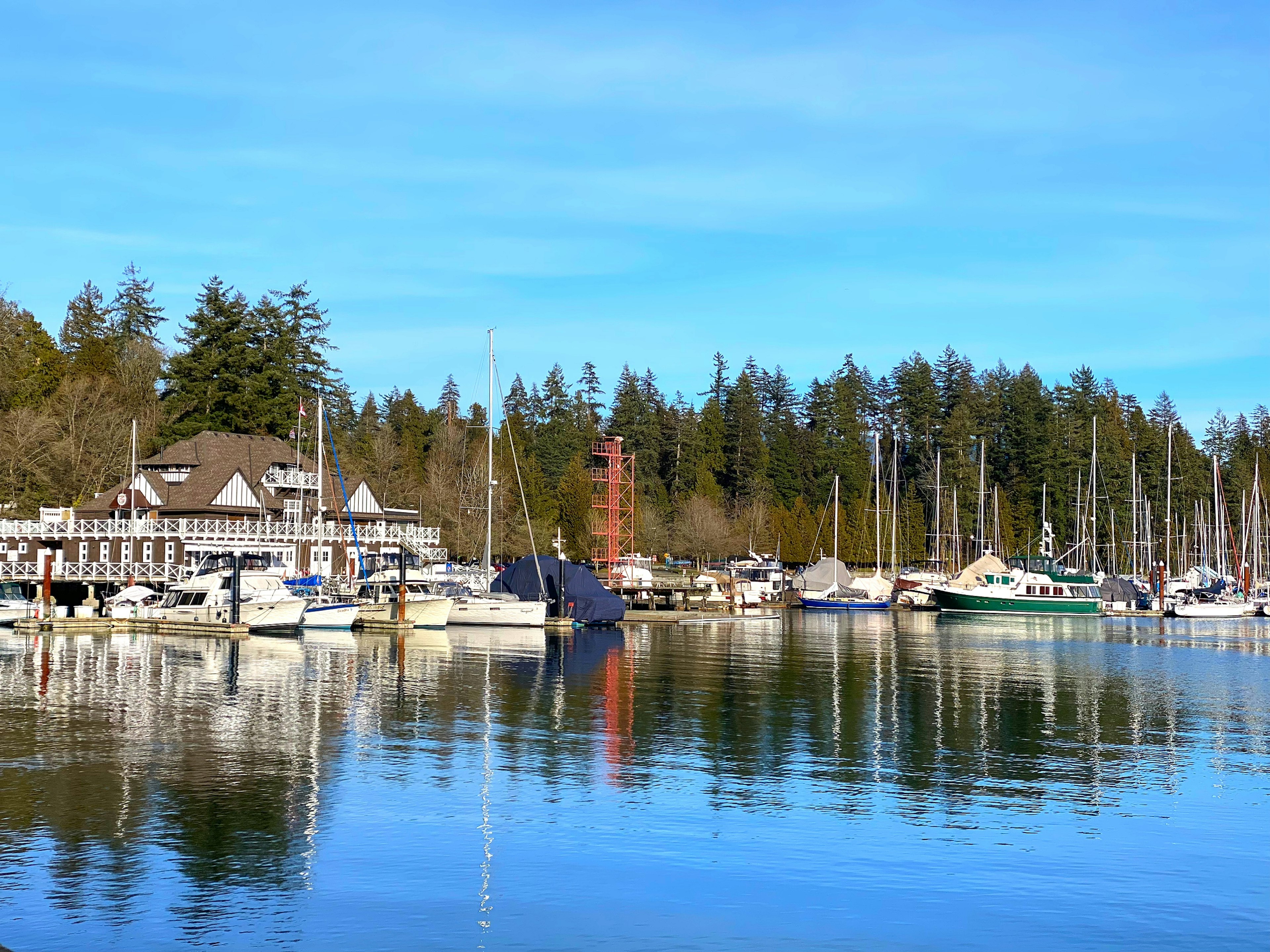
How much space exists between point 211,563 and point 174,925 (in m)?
64.0

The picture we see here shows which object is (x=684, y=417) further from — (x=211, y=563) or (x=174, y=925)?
(x=174, y=925)

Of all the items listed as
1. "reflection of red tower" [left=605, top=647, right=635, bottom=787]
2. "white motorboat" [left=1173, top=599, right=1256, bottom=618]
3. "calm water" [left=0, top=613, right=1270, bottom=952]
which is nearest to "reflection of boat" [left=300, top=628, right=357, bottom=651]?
"calm water" [left=0, top=613, right=1270, bottom=952]

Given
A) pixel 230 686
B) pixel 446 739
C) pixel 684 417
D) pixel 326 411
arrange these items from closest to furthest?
pixel 446 739 → pixel 230 686 → pixel 326 411 → pixel 684 417

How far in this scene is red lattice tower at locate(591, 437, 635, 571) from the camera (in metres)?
87.1

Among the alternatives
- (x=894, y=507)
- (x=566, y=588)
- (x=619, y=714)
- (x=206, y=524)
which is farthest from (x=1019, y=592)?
(x=619, y=714)

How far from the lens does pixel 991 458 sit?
519 ft

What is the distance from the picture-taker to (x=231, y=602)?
6081 cm

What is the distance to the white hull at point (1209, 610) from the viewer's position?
326ft

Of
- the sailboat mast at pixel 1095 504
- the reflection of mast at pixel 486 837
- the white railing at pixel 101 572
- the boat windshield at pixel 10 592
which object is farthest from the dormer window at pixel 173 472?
the sailboat mast at pixel 1095 504

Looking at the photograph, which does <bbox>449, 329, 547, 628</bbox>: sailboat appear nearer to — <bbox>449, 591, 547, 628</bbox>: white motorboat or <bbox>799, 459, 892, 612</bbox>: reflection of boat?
<bbox>449, 591, 547, 628</bbox>: white motorboat

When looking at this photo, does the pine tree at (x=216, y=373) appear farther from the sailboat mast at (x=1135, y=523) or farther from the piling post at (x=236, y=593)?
the sailboat mast at (x=1135, y=523)

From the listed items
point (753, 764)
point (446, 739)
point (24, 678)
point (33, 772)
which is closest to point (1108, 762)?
point (753, 764)

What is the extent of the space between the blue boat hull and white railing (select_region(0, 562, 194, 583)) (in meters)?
50.4

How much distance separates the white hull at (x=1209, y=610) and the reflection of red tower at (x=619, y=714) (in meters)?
67.4
